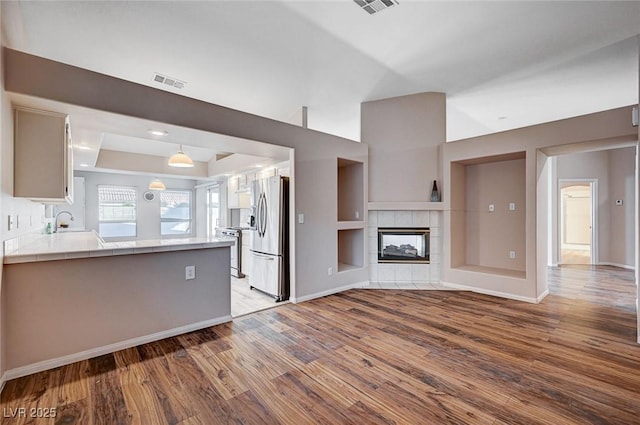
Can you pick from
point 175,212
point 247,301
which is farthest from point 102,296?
point 175,212

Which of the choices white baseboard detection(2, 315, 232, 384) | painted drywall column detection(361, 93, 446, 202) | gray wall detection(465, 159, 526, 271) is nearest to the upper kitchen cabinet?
white baseboard detection(2, 315, 232, 384)

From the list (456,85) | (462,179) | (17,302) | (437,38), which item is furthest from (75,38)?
(462,179)

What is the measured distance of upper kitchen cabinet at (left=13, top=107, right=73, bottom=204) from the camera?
91.1 inches

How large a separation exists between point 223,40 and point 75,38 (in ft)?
4.68

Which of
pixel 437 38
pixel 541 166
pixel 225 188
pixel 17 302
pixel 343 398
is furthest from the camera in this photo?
pixel 225 188

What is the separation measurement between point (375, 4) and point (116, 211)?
8079mm

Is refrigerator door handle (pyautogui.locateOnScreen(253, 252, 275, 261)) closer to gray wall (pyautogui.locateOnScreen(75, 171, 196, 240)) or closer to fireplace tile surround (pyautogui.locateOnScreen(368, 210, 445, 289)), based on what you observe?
fireplace tile surround (pyautogui.locateOnScreen(368, 210, 445, 289))

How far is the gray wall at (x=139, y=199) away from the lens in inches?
286

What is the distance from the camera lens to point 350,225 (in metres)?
4.61

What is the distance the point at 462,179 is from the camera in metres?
4.92

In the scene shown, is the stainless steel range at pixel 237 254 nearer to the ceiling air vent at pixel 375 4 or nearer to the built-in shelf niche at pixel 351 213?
the built-in shelf niche at pixel 351 213

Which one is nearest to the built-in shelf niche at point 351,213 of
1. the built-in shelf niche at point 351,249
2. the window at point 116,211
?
the built-in shelf niche at point 351,249

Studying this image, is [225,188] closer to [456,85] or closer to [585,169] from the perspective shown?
[456,85]

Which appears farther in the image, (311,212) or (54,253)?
(311,212)
